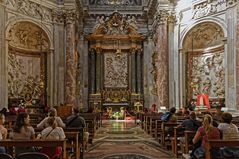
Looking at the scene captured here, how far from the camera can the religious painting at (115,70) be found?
26.8m

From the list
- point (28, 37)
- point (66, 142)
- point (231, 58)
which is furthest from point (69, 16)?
point (66, 142)

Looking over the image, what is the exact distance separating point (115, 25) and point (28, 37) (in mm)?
8784

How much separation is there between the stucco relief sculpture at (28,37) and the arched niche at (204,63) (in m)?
7.70

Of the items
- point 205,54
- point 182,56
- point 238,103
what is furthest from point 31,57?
point 238,103

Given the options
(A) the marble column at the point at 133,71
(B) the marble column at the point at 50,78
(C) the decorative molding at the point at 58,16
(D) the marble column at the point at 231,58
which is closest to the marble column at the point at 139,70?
(A) the marble column at the point at 133,71

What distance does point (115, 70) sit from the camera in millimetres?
26938

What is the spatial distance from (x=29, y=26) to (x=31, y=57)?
6.17 ft

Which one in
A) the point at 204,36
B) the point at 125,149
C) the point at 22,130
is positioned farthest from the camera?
the point at 204,36

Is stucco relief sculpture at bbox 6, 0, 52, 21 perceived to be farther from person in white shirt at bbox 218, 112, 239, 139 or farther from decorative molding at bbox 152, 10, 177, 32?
person in white shirt at bbox 218, 112, 239, 139

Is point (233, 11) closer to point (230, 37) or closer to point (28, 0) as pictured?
point (230, 37)

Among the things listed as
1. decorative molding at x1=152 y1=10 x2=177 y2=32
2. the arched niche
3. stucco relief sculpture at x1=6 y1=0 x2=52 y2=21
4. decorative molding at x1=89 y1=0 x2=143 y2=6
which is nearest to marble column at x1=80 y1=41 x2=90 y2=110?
decorative molding at x1=89 y1=0 x2=143 y2=6

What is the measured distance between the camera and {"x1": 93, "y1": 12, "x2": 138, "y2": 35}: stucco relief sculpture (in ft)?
86.5

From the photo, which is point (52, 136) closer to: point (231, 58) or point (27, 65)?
point (231, 58)

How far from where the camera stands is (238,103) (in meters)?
15.4
